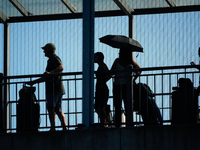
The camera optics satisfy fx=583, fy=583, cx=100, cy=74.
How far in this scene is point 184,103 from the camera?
31.5 feet

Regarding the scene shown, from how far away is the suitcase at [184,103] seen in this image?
31.4ft

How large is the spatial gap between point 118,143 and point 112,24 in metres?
5.93

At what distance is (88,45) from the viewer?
402 inches

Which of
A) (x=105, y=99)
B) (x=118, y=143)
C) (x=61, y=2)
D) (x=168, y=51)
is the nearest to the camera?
(x=118, y=143)

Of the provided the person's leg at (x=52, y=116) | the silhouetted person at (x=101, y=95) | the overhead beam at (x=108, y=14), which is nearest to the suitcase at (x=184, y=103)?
the silhouetted person at (x=101, y=95)

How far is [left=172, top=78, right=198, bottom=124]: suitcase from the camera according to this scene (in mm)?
9578

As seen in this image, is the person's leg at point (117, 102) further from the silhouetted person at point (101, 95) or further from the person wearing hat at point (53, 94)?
the person wearing hat at point (53, 94)

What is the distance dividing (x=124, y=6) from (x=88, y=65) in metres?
4.71

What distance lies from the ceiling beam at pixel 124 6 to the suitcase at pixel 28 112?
4850 mm

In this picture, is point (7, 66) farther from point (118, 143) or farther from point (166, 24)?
point (118, 143)

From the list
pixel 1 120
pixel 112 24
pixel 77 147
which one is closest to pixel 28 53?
pixel 112 24

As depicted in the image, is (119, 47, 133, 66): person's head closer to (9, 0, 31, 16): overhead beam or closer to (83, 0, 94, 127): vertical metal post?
(83, 0, 94, 127): vertical metal post

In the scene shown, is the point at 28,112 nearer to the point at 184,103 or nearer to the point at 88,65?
the point at 88,65

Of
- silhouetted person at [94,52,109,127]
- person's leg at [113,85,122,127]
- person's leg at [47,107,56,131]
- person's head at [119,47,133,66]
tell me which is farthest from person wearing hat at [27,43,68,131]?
person's head at [119,47,133,66]
